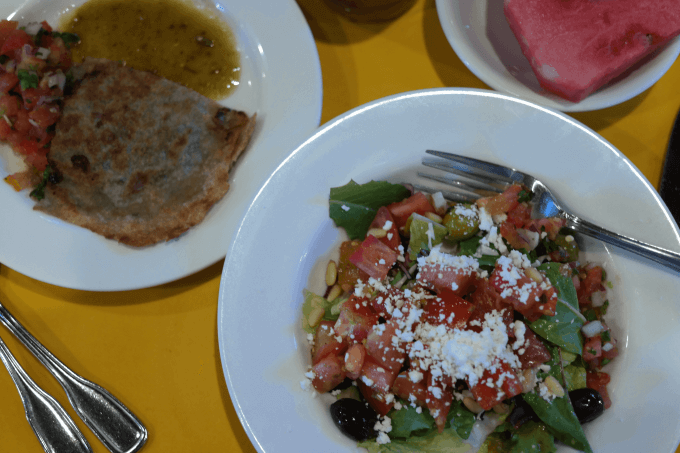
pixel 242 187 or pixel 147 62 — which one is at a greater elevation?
pixel 147 62

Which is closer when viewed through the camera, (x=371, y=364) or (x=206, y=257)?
(x=371, y=364)

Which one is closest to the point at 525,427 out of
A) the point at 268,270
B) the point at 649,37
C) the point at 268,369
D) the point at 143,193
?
the point at 268,369

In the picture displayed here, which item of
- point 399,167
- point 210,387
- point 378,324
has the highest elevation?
point 399,167

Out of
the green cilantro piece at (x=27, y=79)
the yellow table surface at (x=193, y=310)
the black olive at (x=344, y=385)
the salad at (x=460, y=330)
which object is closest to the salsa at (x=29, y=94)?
the green cilantro piece at (x=27, y=79)

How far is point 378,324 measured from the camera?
1728 mm

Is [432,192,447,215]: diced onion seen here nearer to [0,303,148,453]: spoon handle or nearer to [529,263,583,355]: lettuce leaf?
[529,263,583,355]: lettuce leaf

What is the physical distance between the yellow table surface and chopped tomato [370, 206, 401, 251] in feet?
2.69

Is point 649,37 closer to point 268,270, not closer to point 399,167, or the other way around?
point 399,167

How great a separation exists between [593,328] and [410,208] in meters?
0.83

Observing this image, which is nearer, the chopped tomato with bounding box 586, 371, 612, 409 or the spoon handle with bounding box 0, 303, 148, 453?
the chopped tomato with bounding box 586, 371, 612, 409

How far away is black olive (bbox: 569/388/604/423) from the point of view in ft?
5.35

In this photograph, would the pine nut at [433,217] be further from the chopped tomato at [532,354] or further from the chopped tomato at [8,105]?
the chopped tomato at [8,105]

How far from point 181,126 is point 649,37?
2229 mm

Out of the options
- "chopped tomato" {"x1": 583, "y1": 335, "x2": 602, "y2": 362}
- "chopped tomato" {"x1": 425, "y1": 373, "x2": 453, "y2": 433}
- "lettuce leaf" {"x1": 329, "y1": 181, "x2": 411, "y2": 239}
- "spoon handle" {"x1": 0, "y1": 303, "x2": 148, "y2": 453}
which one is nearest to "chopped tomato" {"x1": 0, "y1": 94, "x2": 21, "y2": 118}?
"spoon handle" {"x1": 0, "y1": 303, "x2": 148, "y2": 453}
